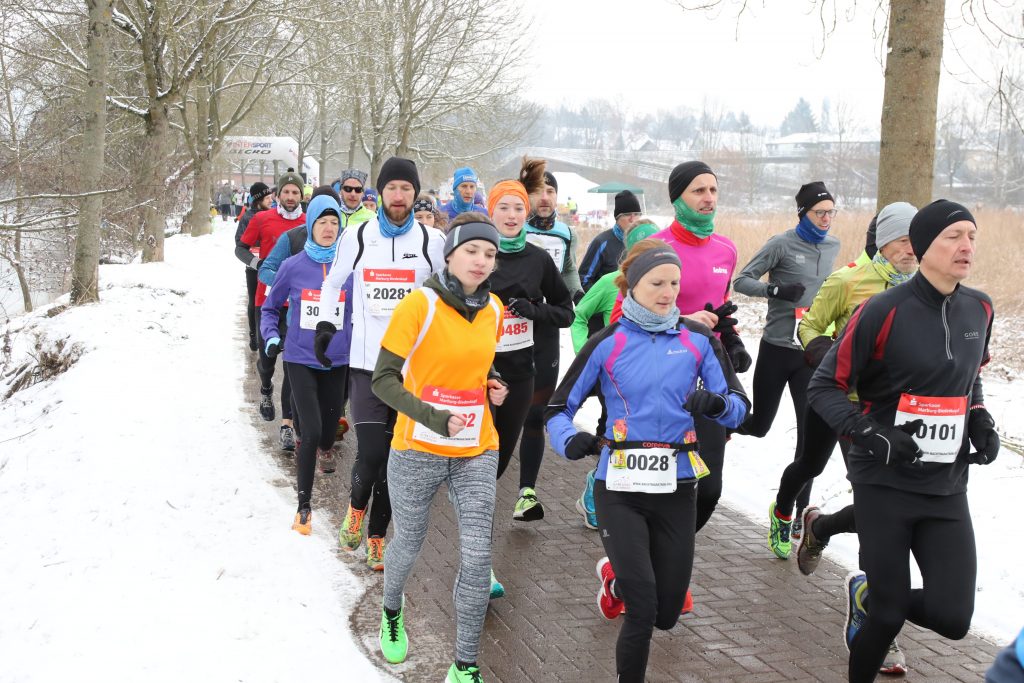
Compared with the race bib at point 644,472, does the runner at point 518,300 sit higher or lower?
higher

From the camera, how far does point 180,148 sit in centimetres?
2834

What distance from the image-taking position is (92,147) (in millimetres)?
14008

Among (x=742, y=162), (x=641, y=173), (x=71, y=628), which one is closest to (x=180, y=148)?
(x=71, y=628)

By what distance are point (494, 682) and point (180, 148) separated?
26582mm

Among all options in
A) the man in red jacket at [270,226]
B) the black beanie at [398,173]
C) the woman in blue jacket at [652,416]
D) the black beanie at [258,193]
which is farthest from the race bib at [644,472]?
the black beanie at [258,193]

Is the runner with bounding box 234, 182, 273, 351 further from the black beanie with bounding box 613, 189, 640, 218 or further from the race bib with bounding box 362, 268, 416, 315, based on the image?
the race bib with bounding box 362, 268, 416, 315

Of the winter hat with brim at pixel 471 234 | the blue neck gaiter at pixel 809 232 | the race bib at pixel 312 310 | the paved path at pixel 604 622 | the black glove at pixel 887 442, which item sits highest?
the blue neck gaiter at pixel 809 232

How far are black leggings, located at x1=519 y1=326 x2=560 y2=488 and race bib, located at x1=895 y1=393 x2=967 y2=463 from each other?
260cm

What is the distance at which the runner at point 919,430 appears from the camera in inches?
152

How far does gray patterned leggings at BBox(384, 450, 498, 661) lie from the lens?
4270 mm

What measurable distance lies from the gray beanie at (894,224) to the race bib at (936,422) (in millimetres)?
1395

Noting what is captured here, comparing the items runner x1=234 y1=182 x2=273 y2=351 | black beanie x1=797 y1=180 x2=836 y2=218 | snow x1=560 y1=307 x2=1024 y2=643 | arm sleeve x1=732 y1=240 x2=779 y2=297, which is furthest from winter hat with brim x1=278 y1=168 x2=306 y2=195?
black beanie x1=797 y1=180 x2=836 y2=218

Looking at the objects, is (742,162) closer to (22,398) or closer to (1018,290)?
(1018,290)

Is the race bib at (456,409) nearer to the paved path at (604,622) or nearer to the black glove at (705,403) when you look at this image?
the black glove at (705,403)
